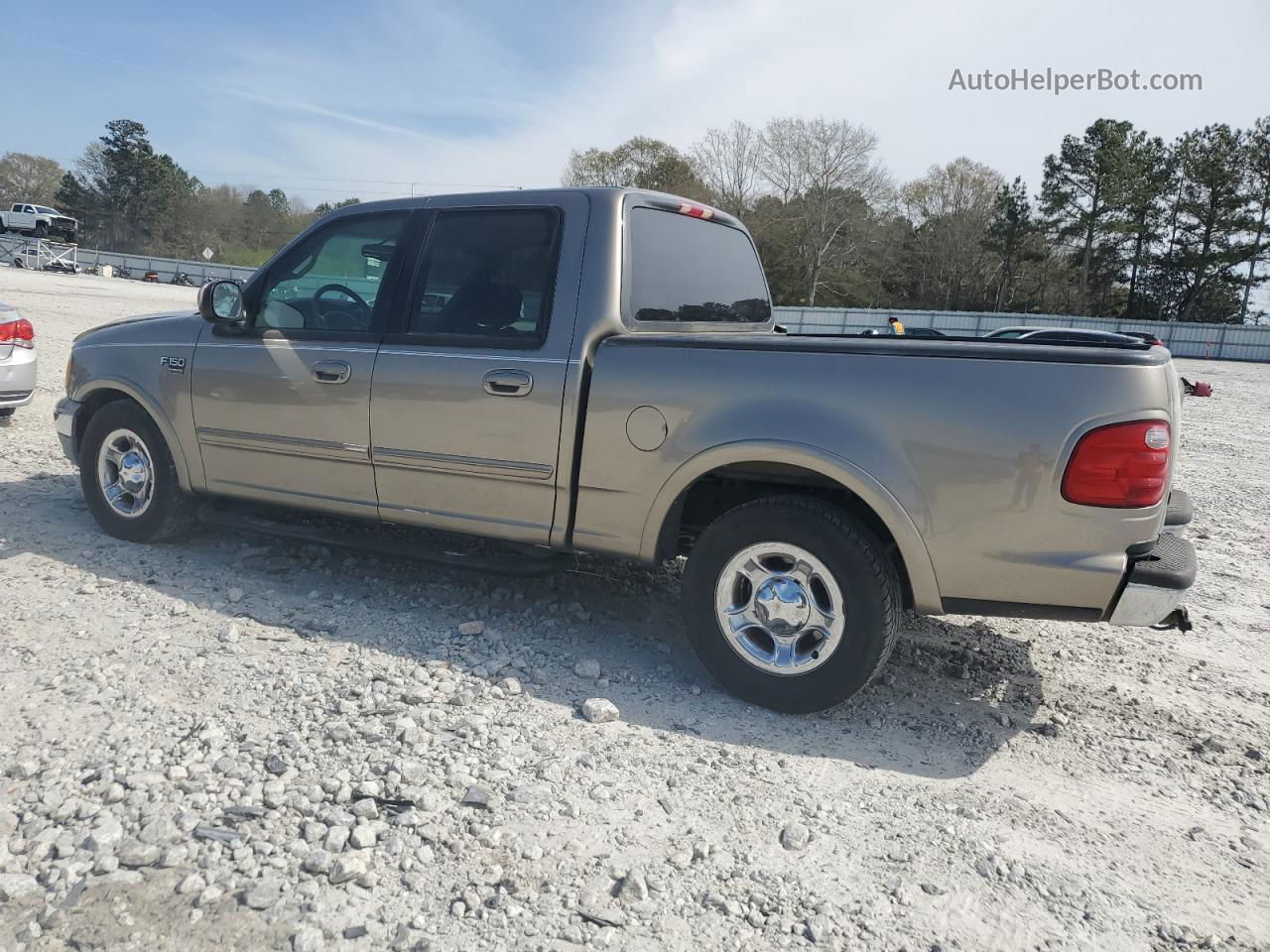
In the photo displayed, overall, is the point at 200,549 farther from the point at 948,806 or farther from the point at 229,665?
the point at 948,806

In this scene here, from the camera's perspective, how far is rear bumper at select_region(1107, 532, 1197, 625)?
304 cm

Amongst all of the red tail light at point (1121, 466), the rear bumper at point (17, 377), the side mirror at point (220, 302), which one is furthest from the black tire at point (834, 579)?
the rear bumper at point (17, 377)

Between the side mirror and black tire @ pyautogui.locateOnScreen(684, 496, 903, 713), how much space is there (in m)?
2.73

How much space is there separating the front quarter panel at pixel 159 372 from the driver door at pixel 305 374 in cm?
10

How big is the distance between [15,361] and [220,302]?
474cm

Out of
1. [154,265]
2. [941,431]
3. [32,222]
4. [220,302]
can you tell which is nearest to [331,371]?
[220,302]

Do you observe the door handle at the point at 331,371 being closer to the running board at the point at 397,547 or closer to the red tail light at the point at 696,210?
the running board at the point at 397,547

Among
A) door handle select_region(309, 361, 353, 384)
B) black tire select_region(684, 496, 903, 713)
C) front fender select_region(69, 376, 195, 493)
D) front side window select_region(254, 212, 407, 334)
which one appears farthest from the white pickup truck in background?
black tire select_region(684, 496, 903, 713)

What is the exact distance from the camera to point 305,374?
440 cm

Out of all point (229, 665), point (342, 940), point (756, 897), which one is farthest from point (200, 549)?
point (756, 897)

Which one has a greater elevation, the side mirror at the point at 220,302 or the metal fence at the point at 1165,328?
the metal fence at the point at 1165,328

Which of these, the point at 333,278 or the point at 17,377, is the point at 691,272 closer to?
the point at 333,278

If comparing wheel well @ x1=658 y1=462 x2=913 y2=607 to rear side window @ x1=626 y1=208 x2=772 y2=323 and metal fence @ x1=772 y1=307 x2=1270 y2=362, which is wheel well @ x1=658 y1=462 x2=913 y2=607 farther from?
metal fence @ x1=772 y1=307 x2=1270 y2=362

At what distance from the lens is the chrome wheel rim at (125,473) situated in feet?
16.8
